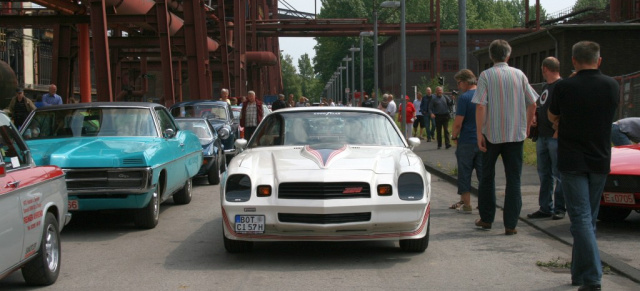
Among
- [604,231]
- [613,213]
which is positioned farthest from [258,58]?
[604,231]

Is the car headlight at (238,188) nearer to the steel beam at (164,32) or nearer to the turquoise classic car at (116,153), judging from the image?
the turquoise classic car at (116,153)

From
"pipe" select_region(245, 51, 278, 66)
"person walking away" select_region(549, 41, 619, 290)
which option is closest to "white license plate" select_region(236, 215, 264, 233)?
"person walking away" select_region(549, 41, 619, 290)

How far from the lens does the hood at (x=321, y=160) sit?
7.21m

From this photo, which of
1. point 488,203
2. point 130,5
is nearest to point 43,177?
point 488,203

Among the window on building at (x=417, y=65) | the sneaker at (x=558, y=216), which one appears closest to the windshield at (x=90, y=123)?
the sneaker at (x=558, y=216)

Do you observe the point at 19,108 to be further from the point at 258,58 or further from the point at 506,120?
the point at 258,58

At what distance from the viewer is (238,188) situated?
7.19 metres

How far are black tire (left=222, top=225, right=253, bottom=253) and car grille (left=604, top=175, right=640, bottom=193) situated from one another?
3.85 metres

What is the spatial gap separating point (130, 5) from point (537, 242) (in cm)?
2228

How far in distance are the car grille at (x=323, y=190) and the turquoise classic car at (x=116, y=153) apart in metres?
2.36

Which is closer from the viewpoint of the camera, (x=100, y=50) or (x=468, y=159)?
(x=468, y=159)

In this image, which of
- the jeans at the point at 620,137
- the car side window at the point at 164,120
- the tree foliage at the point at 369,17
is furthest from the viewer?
the tree foliage at the point at 369,17

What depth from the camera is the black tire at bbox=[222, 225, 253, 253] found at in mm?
7402

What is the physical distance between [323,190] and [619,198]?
3512 mm
